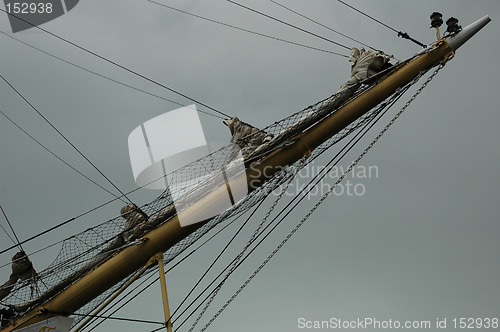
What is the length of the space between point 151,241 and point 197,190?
98 cm

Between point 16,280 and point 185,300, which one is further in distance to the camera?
point 16,280

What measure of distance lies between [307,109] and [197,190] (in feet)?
6.44

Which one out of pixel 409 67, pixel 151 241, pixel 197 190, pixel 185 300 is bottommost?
pixel 185 300

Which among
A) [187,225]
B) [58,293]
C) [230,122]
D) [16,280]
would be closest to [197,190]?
[187,225]

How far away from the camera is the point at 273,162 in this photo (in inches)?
340

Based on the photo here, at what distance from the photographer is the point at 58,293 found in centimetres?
888

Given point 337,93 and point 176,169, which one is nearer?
point 337,93

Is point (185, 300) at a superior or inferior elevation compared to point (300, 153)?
inferior

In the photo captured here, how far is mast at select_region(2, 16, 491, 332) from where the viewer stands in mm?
8570

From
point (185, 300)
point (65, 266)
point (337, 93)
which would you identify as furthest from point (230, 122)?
point (65, 266)

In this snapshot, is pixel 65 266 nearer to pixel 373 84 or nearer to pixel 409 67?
pixel 373 84

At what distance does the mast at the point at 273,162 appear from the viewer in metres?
8.57

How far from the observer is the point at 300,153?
8664mm

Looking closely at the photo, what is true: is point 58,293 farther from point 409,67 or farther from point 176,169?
point 409,67
